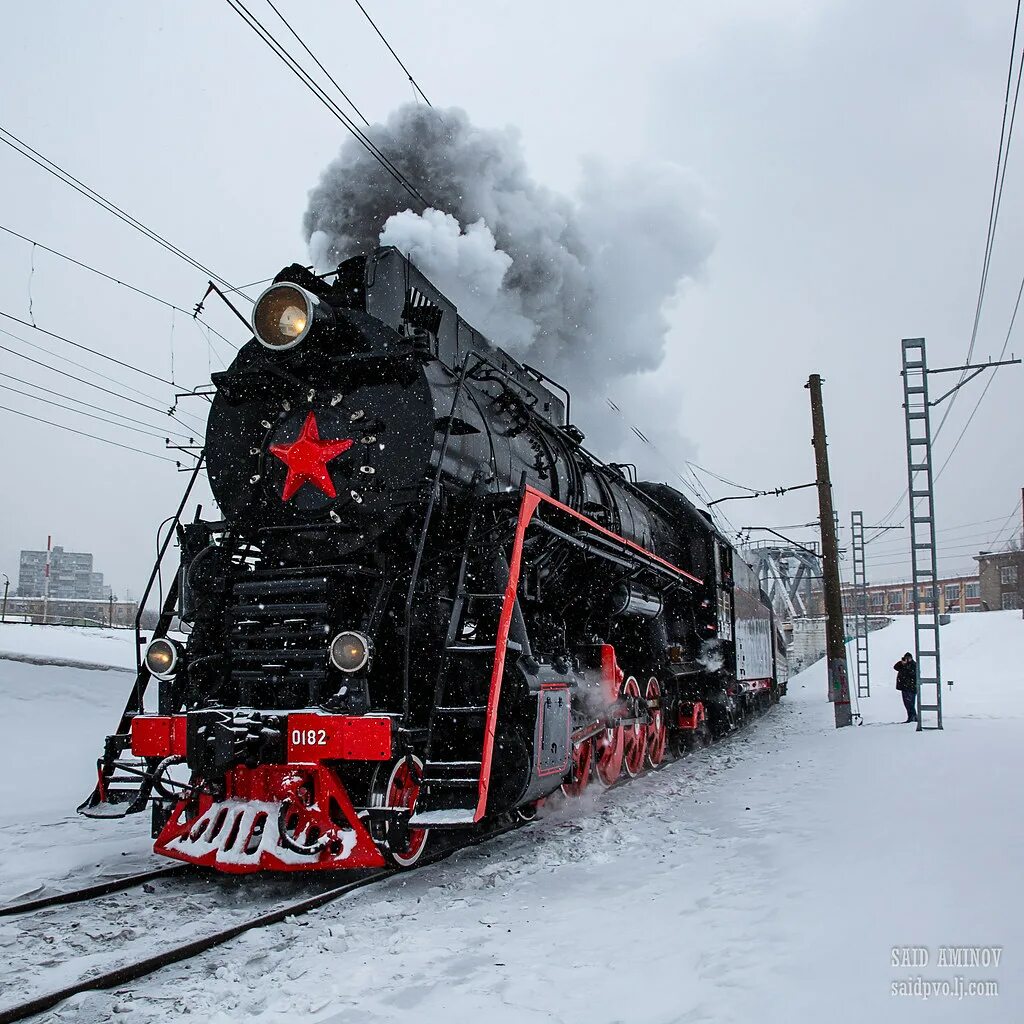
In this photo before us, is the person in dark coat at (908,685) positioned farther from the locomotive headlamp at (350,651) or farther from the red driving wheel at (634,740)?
the locomotive headlamp at (350,651)

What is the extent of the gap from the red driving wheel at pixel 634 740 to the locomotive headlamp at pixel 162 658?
406 centimetres

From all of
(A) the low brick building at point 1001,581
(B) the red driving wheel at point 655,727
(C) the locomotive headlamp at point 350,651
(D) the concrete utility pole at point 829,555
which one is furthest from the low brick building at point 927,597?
(C) the locomotive headlamp at point 350,651

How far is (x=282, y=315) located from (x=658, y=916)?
4.15m

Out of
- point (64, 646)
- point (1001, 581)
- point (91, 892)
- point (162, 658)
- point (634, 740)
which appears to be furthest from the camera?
point (1001, 581)

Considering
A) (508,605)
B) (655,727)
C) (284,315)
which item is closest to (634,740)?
(655,727)

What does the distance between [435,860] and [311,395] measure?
Result: 308 cm

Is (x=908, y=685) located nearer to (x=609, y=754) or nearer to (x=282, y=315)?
(x=609, y=754)

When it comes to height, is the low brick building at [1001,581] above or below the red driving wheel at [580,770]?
above

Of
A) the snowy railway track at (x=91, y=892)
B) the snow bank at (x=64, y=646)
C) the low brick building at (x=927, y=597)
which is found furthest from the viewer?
the low brick building at (x=927, y=597)

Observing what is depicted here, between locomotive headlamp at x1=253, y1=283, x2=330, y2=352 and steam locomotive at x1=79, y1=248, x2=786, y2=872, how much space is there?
0.02 metres

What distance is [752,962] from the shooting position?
3.25 meters

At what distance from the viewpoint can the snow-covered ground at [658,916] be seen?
9.95 feet

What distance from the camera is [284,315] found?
18.1 ft

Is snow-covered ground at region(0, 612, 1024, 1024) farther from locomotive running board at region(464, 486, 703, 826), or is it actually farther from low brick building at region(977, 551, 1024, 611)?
low brick building at region(977, 551, 1024, 611)
